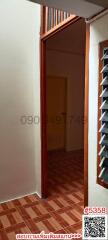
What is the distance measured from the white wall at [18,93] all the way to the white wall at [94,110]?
3.80 feet

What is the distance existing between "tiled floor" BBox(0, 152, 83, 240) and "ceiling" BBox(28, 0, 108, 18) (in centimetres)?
196

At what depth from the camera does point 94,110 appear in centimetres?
137

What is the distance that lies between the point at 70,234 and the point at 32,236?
0.38 m

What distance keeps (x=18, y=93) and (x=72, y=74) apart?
8.35 feet

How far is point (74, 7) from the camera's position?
1.17 meters

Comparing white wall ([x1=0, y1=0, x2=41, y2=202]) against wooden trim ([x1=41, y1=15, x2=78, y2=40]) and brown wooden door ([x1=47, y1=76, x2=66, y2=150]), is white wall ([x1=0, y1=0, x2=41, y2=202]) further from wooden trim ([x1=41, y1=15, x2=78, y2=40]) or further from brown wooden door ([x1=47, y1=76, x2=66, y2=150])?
brown wooden door ([x1=47, y1=76, x2=66, y2=150])

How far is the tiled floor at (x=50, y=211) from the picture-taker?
1957 mm

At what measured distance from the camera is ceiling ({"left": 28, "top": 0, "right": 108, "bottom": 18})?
3.63ft

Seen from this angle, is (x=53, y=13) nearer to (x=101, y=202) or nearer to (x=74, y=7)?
(x=74, y=7)

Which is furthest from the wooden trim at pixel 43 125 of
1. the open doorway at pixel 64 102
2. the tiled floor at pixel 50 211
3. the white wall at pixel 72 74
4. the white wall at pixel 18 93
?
the white wall at pixel 72 74

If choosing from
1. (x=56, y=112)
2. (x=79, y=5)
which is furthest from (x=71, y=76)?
(x=79, y=5)

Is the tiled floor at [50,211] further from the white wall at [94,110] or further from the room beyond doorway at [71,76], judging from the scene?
the room beyond doorway at [71,76]

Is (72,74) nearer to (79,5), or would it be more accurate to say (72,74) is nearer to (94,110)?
(94,110)

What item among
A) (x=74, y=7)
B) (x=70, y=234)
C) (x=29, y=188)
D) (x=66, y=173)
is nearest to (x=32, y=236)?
(x=70, y=234)
